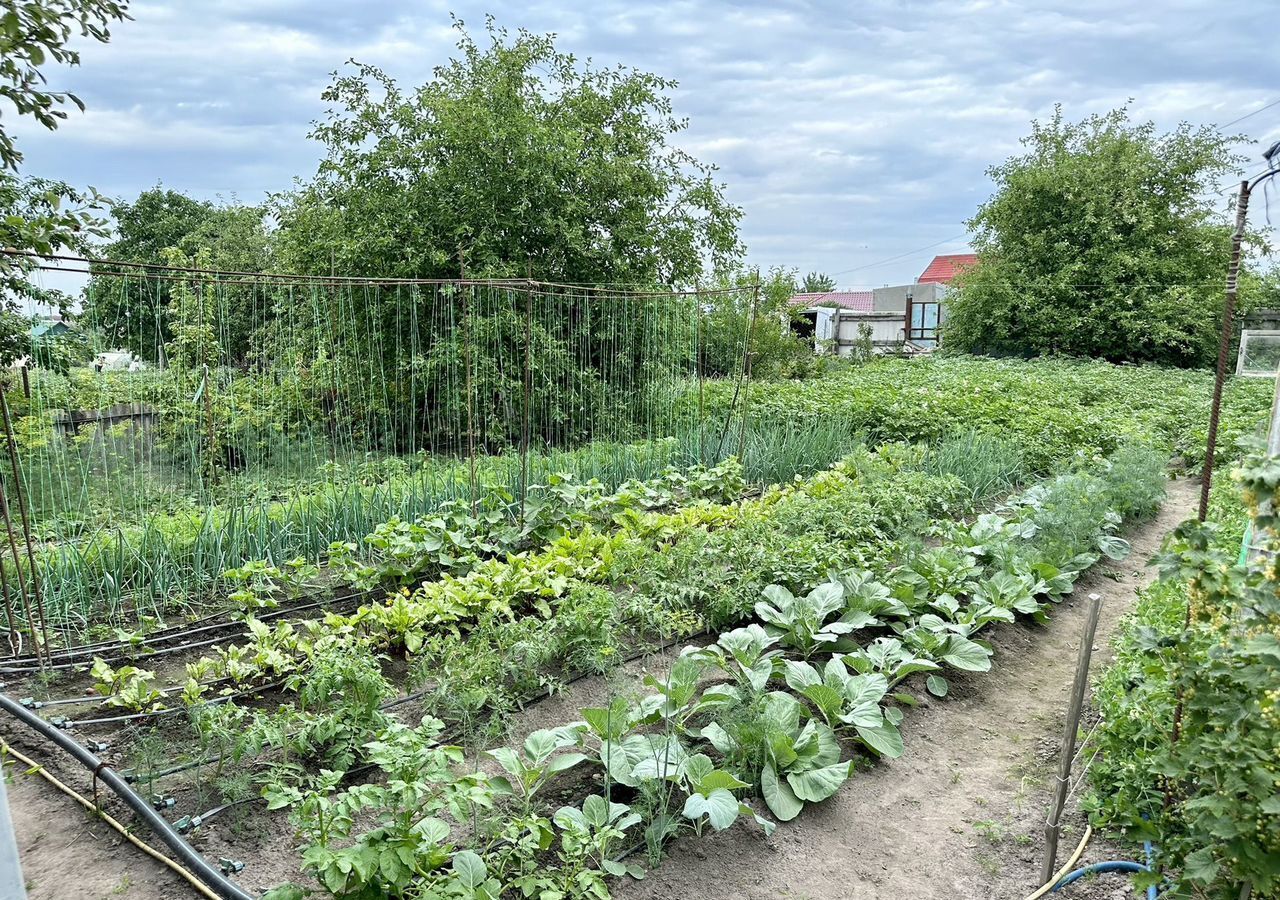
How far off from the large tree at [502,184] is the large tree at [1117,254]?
42.2 ft

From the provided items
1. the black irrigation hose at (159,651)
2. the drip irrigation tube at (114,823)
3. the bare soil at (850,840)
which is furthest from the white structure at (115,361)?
the bare soil at (850,840)

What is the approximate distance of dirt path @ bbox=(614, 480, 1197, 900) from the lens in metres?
2.42

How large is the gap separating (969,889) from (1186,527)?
129 centimetres

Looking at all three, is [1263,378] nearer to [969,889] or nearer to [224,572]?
[969,889]

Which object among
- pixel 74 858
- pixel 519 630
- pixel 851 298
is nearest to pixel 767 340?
pixel 519 630

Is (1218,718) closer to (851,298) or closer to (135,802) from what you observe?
(135,802)

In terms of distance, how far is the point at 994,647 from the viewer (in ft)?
13.2

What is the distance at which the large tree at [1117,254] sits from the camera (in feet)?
61.0

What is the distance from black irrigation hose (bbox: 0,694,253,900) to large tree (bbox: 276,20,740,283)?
21.4ft

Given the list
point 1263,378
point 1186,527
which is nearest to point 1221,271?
point 1263,378

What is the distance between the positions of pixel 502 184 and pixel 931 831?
840cm

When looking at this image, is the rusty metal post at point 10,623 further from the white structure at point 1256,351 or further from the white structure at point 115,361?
the white structure at point 1256,351

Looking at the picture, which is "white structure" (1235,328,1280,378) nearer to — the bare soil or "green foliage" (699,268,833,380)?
"green foliage" (699,268,833,380)

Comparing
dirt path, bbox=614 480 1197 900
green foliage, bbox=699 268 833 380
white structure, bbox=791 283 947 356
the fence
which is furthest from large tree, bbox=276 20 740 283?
white structure, bbox=791 283 947 356
